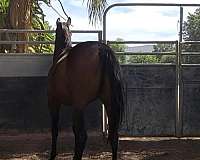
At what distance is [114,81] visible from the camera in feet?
19.5

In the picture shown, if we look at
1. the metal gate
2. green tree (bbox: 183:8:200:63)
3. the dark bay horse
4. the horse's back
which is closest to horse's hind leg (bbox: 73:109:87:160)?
the dark bay horse

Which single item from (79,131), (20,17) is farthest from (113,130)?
(20,17)

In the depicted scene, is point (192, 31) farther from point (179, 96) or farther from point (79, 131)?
point (79, 131)

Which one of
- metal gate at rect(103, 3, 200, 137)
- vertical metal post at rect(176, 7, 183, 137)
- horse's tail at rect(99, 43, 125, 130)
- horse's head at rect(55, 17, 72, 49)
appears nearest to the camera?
horse's tail at rect(99, 43, 125, 130)

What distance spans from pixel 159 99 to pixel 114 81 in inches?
91.3

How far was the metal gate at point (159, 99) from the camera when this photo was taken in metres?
8.01

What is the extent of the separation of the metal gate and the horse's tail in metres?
2.01

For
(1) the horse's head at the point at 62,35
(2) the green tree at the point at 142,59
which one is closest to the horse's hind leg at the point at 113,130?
(1) the horse's head at the point at 62,35

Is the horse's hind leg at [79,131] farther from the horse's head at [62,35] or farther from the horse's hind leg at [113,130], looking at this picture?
the horse's head at [62,35]

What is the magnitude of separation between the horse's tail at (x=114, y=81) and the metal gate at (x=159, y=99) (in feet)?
6.60

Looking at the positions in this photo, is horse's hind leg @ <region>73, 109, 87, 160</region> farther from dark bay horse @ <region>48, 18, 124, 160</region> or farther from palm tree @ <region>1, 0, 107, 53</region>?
palm tree @ <region>1, 0, 107, 53</region>

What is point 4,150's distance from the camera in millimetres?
6938

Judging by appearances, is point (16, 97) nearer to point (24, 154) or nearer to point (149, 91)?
point (24, 154)

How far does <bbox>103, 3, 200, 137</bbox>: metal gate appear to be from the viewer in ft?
26.3
